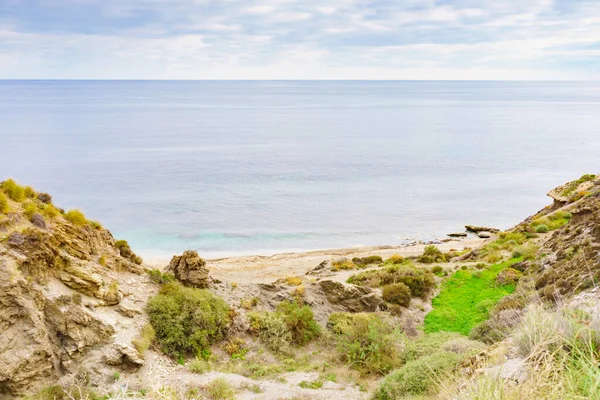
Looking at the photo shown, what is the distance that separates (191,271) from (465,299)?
13.2m

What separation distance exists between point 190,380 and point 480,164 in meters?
79.3

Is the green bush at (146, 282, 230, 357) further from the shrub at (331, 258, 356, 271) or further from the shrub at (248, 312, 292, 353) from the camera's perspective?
the shrub at (331, 258, 356, 271)

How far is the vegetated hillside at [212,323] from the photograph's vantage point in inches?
521

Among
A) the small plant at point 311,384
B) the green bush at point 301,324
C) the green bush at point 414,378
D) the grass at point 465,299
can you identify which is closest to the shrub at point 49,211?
the green bush at point 301,324

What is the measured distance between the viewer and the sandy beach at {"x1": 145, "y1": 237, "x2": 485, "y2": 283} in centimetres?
3241

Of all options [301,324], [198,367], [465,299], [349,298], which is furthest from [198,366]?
[465,299]

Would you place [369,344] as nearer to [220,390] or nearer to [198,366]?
[220,390]

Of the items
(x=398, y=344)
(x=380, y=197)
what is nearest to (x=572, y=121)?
(x=380, y=197)

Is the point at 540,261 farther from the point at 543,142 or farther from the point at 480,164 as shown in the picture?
the point at 543,142

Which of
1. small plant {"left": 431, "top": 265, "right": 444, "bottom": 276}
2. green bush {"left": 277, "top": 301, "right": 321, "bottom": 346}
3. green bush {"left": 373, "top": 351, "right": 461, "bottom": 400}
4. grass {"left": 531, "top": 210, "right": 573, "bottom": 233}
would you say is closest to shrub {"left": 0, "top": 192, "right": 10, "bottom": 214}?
green bush {"left": 277, "top": 301, "right": 321, "bottom": 346}

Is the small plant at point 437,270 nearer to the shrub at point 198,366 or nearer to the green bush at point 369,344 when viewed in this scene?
the green bush at point 369,344

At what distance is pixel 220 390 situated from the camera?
45.6 ft

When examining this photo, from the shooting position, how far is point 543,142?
108m

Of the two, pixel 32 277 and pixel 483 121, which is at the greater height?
pixel 483 121
